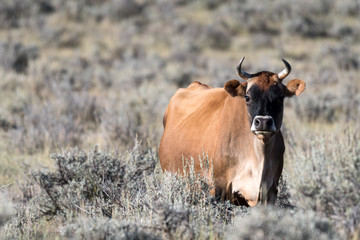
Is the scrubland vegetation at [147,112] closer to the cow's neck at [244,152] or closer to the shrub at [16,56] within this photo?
the shrub at [16,56]

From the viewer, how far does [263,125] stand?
14.3 ft

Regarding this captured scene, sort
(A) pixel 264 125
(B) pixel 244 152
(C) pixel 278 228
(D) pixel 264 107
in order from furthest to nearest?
(B) pixel 244 152, (D) pixel 264 107, (A) pixel 264 125, (C) pixel 278 228

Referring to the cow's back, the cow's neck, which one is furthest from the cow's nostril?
the cow's back

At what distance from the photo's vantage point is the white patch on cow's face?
14.3 feet

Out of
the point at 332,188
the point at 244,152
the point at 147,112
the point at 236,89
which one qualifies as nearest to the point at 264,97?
the point at 236,89

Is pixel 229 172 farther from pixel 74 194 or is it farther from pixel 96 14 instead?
pixel 96 14

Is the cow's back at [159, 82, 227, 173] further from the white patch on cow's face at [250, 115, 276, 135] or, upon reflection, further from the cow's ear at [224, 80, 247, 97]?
the white patch on cow's face at [250, 115, 276, 135]

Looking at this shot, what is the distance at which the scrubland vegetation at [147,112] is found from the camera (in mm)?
3938

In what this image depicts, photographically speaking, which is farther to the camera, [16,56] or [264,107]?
[16,56]

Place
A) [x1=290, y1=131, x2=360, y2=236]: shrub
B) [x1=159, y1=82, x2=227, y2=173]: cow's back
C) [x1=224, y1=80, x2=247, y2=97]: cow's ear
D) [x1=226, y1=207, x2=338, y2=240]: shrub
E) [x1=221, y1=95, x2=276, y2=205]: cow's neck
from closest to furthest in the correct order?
[x1=226, y1=207, x2=338, y2=240]: shrub, [x1=290, y1=131, x2=360, y2=236]: shrub, [x1=221, y1=95, x2=276, y2=205]: cow's neck, [x1=224, y1=80, x2=247, y2=97]: cow's ear, [x1=159, y1=82, x2=227, y2=173]: cow's back

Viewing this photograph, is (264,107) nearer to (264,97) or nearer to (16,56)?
(264,97)

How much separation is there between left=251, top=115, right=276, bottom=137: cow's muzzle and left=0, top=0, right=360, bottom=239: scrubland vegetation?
37 cm

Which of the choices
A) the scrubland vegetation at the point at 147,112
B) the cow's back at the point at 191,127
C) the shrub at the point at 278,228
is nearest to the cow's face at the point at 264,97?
the scrubland vegetation at the point at 147,112

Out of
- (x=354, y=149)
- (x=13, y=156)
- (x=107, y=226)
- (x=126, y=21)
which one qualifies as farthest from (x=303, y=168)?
(x=126, y=21)
